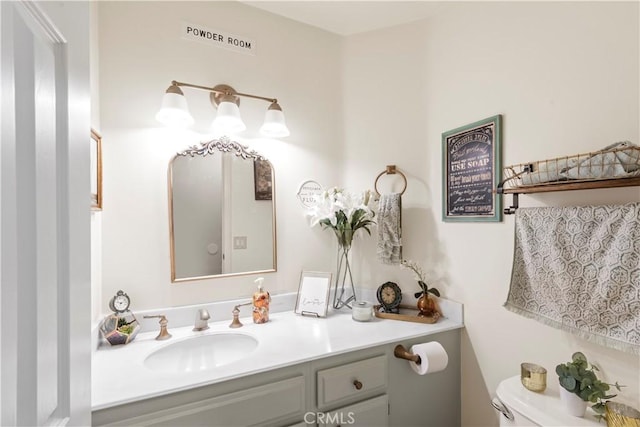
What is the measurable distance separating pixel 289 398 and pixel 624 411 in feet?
3.40

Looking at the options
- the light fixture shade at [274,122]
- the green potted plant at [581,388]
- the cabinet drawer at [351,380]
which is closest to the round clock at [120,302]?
the cabinet drawer at [351,380]

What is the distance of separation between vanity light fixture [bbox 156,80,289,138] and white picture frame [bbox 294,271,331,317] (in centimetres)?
81

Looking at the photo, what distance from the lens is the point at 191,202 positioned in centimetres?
152

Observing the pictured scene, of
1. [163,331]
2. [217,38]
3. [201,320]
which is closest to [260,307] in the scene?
[201,320]

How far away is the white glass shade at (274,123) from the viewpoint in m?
1.59

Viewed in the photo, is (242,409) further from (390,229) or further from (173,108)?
(173,108)

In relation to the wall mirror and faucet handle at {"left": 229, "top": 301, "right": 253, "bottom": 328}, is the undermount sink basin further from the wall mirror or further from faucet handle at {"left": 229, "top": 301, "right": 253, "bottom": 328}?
the wall mirror

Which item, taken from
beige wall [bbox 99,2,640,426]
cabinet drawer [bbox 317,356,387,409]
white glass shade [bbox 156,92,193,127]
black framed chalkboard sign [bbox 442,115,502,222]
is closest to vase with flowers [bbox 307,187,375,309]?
beige wall [bbox 99,2,640,426]

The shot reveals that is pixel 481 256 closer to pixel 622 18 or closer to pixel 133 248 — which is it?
pixel 622 18

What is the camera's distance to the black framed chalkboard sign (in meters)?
1.32

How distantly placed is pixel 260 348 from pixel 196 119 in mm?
1150

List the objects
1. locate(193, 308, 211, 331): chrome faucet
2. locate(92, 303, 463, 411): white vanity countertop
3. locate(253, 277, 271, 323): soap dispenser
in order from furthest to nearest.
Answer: locate(253, 277, 271, 323): soap dispenser
locate(193, 308, 211, 331): chrome faucet
locate(92, 303, 463, 411): white vanity countertop

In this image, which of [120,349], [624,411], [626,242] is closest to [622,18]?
[626,242]

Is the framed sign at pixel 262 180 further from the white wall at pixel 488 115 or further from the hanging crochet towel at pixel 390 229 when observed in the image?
the hanging crochet towel at pixel 390 229
